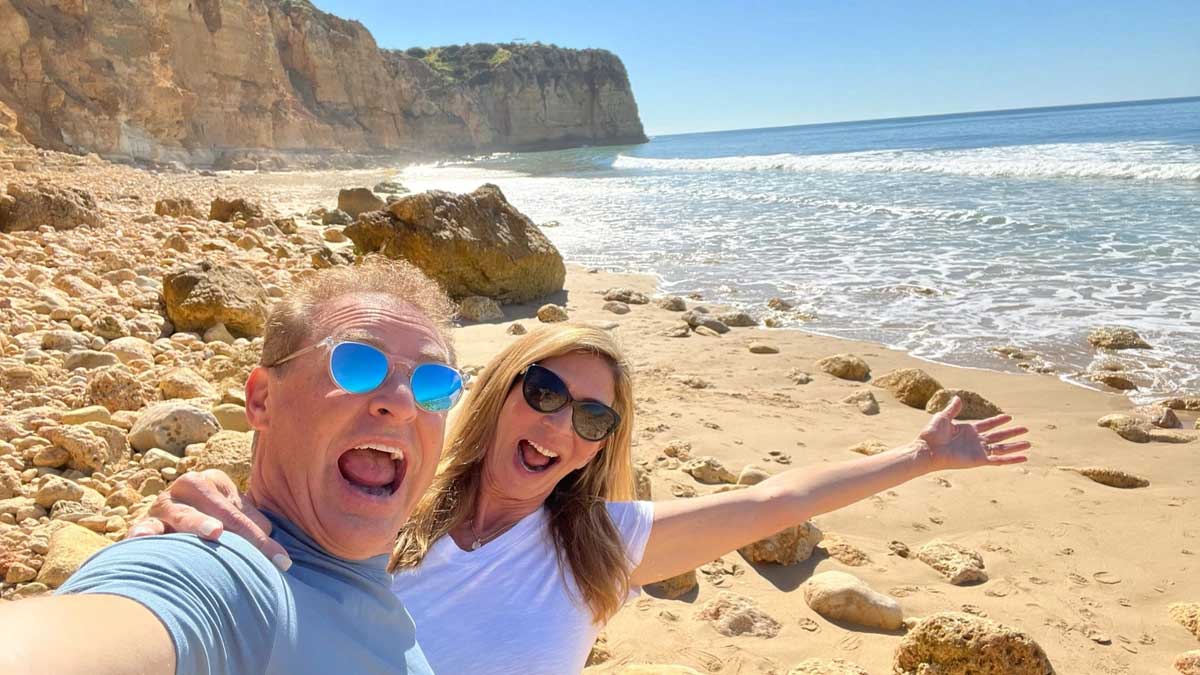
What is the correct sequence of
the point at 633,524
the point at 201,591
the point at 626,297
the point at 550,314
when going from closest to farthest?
the point at 201,591 → the point at 633,524 → the point at 550,314 → the point at 626,297

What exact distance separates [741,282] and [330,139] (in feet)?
163

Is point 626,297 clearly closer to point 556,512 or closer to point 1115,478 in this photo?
point 1115,478


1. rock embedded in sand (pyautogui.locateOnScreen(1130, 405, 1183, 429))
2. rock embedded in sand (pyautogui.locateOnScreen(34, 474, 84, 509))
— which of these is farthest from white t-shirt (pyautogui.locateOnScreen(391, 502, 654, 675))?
rock embedded in sand (pyautogui.locateOnScreen(1130, 405, 1183, 429))

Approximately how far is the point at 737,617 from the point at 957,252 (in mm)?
9768

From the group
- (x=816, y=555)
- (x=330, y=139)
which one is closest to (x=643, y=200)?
(x=816, y=555)

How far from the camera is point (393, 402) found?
1.34m

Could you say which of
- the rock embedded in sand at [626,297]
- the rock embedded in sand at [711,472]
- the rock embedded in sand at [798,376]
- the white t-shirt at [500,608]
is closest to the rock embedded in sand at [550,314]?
the rock embedded in sand at [626,297]

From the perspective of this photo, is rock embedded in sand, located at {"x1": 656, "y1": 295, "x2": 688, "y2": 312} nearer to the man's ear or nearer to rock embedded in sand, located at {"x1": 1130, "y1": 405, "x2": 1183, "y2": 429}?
rock embedded in sand, located at {"x1": 1130, "y1": 405, "x2": 1183, "y2": 429}

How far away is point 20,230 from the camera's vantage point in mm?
7902

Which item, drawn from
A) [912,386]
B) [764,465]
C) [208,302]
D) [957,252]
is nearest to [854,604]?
[764,465]

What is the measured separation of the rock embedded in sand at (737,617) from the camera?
290cm

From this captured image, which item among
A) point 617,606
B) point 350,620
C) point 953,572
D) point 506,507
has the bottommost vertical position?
point 953,572

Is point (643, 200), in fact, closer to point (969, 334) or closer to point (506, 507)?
point (969, 334)

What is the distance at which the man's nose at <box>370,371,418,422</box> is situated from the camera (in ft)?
Result: 4.36
